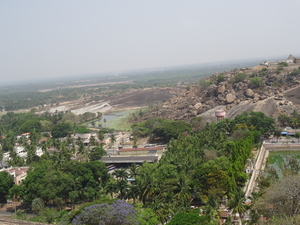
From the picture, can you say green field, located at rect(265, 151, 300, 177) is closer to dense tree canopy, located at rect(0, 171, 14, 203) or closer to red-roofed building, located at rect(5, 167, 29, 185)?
red-roofed building, located at rect(5, 167, 29, 185)

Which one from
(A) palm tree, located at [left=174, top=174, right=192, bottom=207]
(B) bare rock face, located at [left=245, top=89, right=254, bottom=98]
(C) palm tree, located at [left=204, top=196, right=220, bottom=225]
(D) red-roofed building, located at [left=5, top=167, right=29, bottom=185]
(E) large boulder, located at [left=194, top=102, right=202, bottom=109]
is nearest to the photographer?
(C) palm tree, located at [left=204, top=196, right=220, bottom=225]

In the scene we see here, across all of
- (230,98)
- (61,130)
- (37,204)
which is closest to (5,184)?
(37,204)

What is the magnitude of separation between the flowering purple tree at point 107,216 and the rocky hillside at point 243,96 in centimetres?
5735

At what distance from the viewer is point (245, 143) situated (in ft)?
149

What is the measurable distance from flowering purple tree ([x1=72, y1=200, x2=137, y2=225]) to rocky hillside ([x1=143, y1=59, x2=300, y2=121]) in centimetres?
5735

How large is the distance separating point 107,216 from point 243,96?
7021cm

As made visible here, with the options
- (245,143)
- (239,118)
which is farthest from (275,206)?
(239,118)

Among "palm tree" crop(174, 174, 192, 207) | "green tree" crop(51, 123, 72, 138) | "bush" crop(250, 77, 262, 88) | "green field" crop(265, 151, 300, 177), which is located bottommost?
"green field" crop(265, 151, 300, 177)

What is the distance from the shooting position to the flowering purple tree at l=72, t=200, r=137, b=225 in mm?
22062

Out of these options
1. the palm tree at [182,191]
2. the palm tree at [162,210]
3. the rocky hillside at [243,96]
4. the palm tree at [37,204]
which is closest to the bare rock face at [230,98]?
the rocky hillside at [243,96]

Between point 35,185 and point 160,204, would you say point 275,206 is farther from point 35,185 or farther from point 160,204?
point 35,185

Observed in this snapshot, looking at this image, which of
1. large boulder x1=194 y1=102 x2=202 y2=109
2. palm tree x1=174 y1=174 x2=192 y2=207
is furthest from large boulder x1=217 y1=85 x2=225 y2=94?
palm tree x1=174 y1=174 x2=192 y2=207

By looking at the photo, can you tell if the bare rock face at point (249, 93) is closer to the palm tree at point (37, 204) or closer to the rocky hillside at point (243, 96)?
the rocky hillside at point (243, 96)

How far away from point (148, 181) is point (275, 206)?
450 inches
